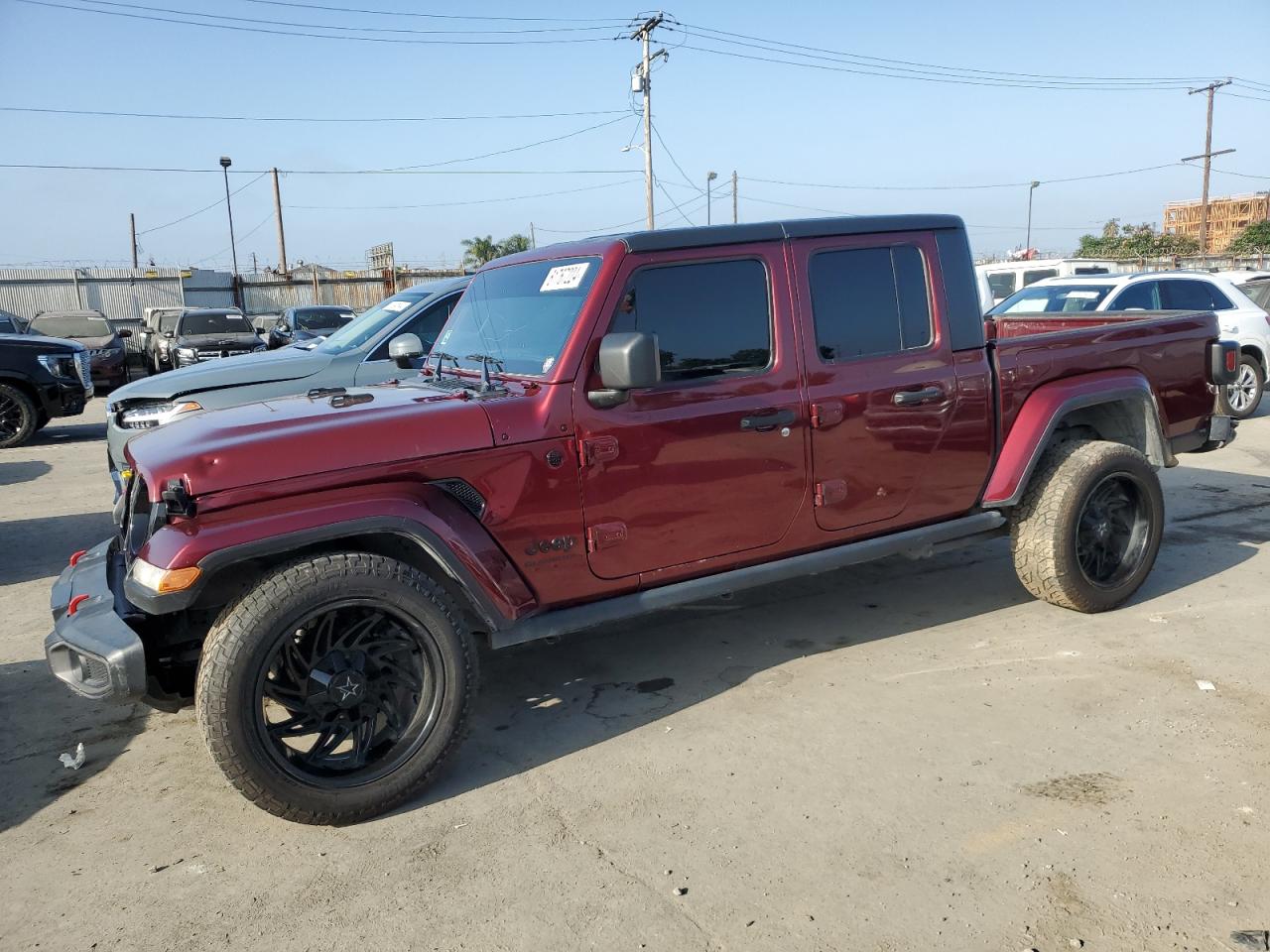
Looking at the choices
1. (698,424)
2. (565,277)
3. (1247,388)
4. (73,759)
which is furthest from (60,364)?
(1247,388)

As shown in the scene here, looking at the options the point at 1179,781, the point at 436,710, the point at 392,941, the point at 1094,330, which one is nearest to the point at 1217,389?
the point at 1094,330

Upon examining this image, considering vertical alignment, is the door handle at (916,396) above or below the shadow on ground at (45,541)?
above

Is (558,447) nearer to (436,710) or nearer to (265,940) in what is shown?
(436,710)

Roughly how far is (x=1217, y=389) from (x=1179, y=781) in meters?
3.02

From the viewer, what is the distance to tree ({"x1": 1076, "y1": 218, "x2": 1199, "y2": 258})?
44094 millimetres

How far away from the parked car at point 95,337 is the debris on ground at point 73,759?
15208mm

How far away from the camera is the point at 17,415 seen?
11469mm

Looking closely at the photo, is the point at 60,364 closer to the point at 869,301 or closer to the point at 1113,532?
the point at 869,301

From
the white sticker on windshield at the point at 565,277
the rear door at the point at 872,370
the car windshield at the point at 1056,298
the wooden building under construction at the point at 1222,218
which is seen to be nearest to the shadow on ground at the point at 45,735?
the white sticker on windshield at the point at 565,277

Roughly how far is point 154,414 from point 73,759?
3535 mm

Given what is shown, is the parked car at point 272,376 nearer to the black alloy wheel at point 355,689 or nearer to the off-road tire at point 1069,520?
the black alloy wheel at point 355,689

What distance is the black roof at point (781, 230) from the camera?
148 inches

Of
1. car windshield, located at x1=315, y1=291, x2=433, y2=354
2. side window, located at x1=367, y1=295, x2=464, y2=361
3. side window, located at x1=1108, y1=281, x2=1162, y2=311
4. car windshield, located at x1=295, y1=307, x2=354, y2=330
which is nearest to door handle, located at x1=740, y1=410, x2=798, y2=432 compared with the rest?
side window, located at x1=367, y1=295, x2=464, y2=361

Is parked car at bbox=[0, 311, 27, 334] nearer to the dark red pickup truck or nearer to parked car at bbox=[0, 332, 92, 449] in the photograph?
parked car at bbox=[0, 332, 92, 449]
